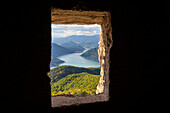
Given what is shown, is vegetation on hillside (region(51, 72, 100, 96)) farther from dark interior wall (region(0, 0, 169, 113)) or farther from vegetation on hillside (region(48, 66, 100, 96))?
dark interior wall (region(0, 0, 169, 113))

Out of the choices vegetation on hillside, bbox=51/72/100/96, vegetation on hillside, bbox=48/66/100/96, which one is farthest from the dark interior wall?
vegetation on hillside, bbox=51/72/100/96

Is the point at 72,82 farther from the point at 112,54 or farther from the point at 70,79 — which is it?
the point at 112,54

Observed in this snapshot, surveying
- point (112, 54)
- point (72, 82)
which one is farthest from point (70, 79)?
point (112, 54)

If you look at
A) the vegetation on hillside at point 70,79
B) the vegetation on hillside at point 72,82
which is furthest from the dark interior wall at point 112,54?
the vegetation on hillside at point 72,82

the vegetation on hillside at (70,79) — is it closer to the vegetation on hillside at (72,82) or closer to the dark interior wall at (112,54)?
the vegetation on hillside at (72,82)
